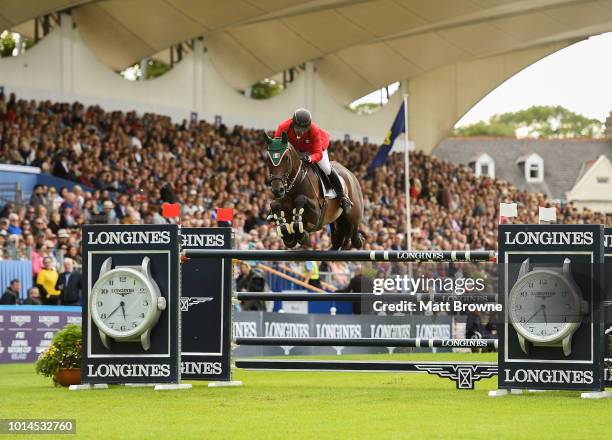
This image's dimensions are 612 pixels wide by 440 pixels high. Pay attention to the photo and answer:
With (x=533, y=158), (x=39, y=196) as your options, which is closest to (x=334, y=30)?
(x=39, y=196)

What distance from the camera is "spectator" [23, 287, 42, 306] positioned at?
21.5 m

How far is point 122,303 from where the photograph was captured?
12.5 meters

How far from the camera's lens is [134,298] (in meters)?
12.5

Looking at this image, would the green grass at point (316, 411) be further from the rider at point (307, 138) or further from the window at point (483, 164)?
the window at point (483, 164)

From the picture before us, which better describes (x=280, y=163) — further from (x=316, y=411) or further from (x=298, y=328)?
(x=298, y=328)

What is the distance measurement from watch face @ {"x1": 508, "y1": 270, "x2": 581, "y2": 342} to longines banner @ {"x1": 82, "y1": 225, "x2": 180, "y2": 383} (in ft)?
10.9

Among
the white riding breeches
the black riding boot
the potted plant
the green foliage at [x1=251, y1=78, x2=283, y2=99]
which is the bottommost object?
the potted plant

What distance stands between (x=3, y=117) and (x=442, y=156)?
5354 centimetres

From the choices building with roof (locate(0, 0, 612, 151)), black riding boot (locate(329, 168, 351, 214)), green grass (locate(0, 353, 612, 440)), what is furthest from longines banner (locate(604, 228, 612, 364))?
building with roof (locate(0, 0, 612, 151))

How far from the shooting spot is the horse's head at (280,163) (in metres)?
12.5

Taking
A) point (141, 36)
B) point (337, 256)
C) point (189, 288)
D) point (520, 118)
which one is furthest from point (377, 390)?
point (520, 118)

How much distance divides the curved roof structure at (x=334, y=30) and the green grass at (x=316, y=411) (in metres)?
23.2

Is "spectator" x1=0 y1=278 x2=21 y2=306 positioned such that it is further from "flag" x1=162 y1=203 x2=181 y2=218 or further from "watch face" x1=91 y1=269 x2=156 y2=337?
"flag" x1=162 y1=203 x2=181 y2=218

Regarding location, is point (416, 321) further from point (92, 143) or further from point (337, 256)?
point (92, 143)
